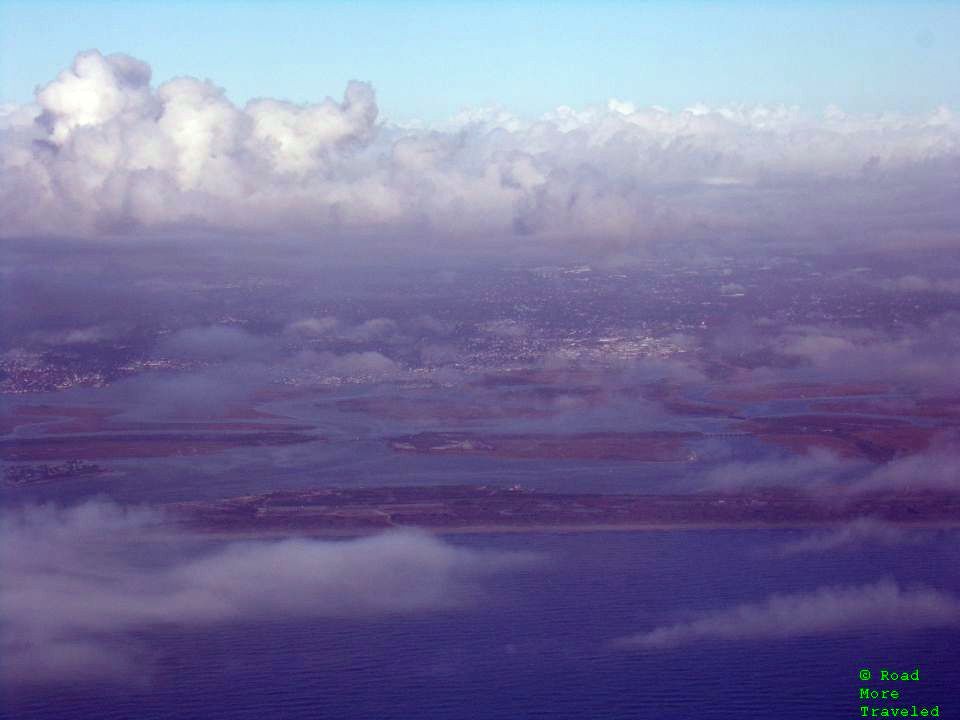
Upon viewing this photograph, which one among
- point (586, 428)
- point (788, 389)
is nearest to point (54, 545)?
point (586, 428)

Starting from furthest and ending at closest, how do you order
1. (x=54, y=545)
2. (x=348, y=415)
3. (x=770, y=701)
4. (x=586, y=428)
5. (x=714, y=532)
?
1. (x=348, y=415)
2. (x=586, y=428)
3. (x=714, y=532)
4. (x=54, y=545)
5. (x=770, y=701)

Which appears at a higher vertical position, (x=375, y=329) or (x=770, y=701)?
(x=375, y=329)

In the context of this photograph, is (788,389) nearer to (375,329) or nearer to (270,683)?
(375,329)

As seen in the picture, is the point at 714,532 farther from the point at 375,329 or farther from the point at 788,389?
the point at 375,329

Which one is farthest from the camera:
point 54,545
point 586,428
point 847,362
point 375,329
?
point 375,329

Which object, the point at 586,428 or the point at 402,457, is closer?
the point at 402,457

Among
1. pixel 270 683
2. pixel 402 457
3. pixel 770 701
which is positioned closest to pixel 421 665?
pixel 270 683

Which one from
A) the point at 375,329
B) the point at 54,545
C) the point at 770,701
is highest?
the point at 375,329
